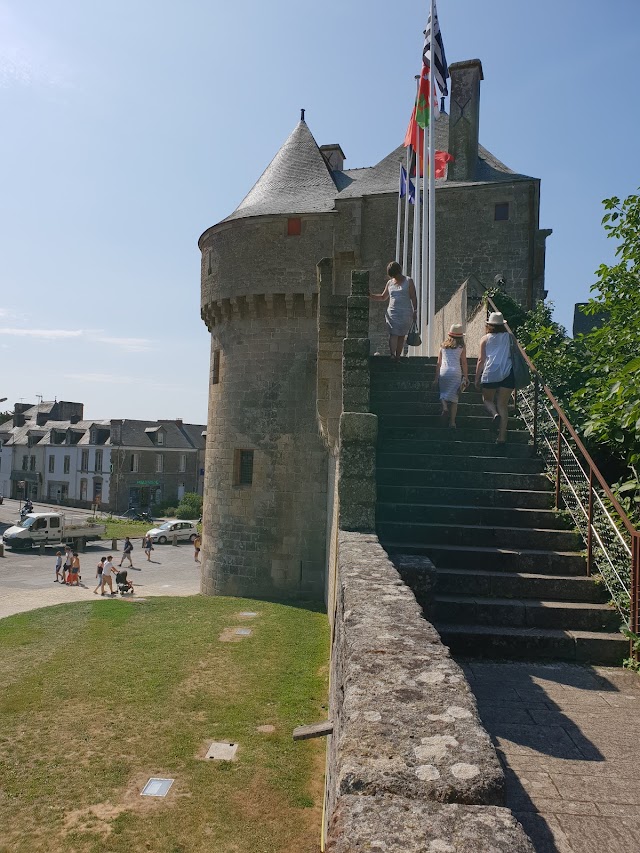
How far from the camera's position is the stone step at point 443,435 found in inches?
325

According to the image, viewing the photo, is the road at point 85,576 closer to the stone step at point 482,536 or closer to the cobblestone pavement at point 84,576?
the cobblestone pavement at point 84,576

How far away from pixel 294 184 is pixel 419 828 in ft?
72.1

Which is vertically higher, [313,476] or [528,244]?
[528,244]

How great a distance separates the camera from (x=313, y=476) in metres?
19.5

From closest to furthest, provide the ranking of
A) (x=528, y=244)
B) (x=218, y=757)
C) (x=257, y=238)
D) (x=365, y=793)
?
(x=365, y=793)
(x=218, y=757)
(x=528, y=244)
(x=257, y=238)

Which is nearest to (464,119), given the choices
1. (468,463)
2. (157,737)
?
(468,463)

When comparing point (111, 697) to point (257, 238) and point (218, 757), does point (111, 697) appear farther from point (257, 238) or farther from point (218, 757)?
point (257, 238)

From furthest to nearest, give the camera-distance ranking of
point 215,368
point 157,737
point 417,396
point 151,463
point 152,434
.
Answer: point 152,434
point 151,463
point 215,368
point 417,396
point 157,737

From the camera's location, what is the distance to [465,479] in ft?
24.1

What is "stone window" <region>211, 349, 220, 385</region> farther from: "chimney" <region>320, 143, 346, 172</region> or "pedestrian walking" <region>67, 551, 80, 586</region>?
"chimney" <region>320, 143, 346, 172</region>

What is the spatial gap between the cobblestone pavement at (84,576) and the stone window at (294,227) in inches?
487

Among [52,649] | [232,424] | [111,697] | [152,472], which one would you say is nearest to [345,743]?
[111,697]

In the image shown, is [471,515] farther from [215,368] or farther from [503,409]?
[215,368]

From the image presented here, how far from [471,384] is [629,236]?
305cm
